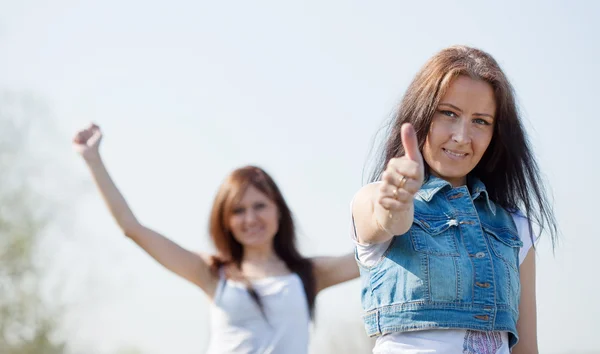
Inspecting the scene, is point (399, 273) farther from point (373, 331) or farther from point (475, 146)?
point (475, 146)

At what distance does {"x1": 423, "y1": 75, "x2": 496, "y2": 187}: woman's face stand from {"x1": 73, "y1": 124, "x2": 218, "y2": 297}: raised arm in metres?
2.07

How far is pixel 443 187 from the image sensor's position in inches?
125

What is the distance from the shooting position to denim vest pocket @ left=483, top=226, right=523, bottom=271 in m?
3.12

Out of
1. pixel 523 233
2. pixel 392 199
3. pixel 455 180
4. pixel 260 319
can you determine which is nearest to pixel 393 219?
pixel 392 199


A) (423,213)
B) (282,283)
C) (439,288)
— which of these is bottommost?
(282,283)

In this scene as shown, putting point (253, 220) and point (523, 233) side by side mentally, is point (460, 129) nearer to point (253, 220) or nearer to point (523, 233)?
point (523, 233)

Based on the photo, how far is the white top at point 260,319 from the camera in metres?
4.93

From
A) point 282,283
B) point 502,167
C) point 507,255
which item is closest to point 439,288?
point 507,255

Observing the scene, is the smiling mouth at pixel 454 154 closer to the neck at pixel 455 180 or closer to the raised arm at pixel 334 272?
the neck at pixel 455 180

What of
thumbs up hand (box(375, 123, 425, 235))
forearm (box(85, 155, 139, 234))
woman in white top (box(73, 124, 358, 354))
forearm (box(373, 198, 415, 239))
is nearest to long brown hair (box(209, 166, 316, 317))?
woman in white top (box(73, 124, 358, 354))

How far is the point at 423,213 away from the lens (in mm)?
3086

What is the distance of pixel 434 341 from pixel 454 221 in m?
0.37

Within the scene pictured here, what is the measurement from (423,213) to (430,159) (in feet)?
0.63

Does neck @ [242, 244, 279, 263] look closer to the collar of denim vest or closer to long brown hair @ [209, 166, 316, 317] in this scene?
long brown hair @ [209, 166, 316, 317]
